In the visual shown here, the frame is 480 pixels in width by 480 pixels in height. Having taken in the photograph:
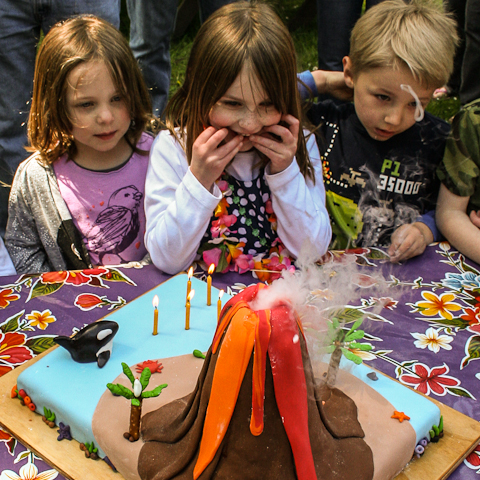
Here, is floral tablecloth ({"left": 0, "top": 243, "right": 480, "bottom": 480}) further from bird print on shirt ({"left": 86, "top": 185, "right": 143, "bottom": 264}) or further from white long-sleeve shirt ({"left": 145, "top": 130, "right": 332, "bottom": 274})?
bird print on shirt ({"left": 86, "top": 185, "right": 143, "bottom": 264})

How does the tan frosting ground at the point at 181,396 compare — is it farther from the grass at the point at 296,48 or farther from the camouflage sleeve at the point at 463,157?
the grass at the point at 296,48

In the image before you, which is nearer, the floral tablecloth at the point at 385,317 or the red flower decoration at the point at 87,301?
the floral tablecloth at the point at 385,317

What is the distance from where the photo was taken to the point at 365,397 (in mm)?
1103

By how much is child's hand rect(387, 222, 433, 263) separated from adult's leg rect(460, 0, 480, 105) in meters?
1.72

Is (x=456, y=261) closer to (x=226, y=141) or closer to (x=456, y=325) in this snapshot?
(x=456, y=325)

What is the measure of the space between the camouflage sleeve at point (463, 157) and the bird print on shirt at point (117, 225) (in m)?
1.18

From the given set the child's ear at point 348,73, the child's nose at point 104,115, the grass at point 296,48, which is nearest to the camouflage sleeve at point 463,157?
the child's ear at point 348,73

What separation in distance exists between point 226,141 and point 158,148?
11.2 inches

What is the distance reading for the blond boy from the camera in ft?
5.66

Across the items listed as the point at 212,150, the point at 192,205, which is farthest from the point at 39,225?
the point at 212,150

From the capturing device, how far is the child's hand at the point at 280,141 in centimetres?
154

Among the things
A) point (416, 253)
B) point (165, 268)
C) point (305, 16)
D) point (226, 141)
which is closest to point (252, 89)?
point (226, 141)

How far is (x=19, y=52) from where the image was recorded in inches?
81.0

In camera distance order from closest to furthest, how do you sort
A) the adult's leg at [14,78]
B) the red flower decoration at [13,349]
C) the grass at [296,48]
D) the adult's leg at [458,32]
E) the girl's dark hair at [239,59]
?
the red flower decoration at [13,349]
the girl's dark hair at [239,59]
the adult's leg at [14,78]
the adult's leg at [458,32]
the grass at [296,48]
